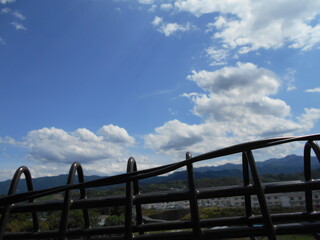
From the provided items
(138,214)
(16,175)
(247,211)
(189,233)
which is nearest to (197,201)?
(189,233)

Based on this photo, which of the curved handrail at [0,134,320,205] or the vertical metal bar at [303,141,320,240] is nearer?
the curved handrail at [0,134,320,205]

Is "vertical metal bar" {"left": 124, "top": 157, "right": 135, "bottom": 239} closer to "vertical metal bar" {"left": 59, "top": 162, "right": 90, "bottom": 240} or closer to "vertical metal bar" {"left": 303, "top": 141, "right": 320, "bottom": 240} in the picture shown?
"vertical metal bar" {"left": 59, "top": 162, "right": 90, "bottom": 240}

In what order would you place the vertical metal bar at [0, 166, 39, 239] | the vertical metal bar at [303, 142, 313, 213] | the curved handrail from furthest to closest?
1. the vertical metal bar at [303, 142, 313, 213]
2. the vertical metal bar at [0, 166, 39, 239]
3. the curved handrail

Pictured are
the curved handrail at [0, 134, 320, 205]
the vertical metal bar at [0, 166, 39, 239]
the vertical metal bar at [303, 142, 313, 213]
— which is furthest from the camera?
the vertical metal bar at [303, 142, 313, 213]

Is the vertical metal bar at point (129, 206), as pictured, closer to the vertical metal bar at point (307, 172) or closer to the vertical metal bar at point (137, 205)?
the vertical metal bar at point (137, 205)

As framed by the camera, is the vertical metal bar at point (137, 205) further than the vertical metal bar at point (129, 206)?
Yes

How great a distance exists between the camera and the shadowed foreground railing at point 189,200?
1.03 m

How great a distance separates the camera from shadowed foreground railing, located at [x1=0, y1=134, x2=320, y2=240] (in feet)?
3.36

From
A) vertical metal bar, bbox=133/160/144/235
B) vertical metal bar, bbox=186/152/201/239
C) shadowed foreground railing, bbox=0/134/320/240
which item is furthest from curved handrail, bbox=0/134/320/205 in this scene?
vertical metal bar, bbox=133/160/144/235

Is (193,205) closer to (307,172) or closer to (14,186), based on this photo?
(307,172)

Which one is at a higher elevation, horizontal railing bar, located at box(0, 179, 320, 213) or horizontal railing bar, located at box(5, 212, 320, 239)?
horizontal railing bar, located at box(0, 179, 320, 213)

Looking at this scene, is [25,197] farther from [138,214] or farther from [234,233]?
[234,233]

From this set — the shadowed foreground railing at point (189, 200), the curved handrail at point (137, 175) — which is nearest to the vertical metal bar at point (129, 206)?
the shadowed foreground railing at point (189, 200)

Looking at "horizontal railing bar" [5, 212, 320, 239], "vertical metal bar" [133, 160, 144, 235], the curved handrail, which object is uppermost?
the curved handrail
